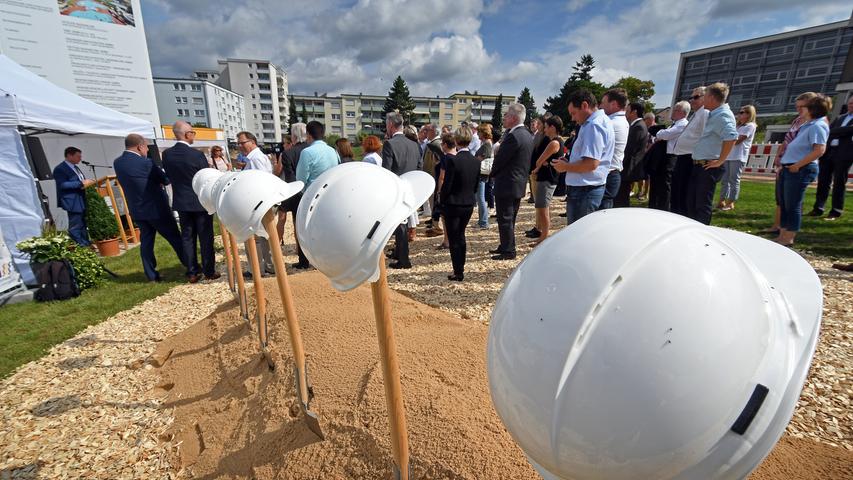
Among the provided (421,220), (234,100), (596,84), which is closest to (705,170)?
(421,220)

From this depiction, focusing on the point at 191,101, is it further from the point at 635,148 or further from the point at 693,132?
the point at 693,132

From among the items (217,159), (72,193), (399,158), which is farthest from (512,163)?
(72,193)

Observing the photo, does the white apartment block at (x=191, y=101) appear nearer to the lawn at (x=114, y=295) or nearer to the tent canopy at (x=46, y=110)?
the tent canopy at (x=46, y=110)

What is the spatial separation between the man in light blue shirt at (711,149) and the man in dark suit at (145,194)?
8212 mm

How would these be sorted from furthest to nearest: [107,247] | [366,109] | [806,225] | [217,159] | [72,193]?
[366,109] < [217,159] < [107,247] < [72,193] < [806,225]

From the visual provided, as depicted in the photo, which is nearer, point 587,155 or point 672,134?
point 587,155

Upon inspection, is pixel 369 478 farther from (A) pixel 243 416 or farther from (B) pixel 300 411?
(A) pixel 243 416

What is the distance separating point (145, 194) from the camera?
609 cm

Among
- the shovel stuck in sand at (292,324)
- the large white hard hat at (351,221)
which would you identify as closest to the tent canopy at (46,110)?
the shovel stuck in sand at (292,324)

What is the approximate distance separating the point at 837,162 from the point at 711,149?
4462 mm

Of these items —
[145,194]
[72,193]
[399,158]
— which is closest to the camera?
[145,194]

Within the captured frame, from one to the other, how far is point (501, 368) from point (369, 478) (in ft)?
5.71

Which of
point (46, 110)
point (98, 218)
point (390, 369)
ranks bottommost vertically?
point (98, 218)

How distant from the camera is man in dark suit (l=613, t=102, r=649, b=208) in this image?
21.3ft
